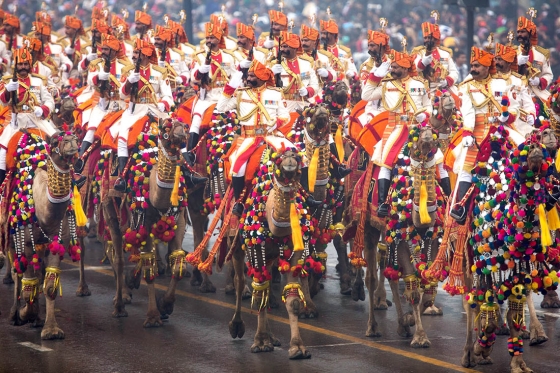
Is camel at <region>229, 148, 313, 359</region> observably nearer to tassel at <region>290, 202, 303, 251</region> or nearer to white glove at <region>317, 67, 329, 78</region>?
tassel at <region>290, 202, 303, 251</region>

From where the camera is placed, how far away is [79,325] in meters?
14.8

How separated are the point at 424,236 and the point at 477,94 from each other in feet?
5.81

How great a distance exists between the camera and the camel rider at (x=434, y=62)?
17641 mm

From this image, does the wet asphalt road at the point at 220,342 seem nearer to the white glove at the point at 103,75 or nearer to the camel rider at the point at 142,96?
the camel rider at the point at 142,96

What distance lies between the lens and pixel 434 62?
62.0ft

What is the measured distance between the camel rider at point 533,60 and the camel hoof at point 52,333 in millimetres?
7322

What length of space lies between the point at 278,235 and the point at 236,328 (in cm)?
139

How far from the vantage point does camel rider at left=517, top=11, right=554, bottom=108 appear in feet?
56.1

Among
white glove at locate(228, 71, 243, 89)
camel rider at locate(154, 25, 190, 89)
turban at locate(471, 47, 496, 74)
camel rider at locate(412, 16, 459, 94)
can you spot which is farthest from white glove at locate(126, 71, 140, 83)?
turban at locate(471, 47, 496, 74)

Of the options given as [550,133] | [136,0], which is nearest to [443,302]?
[550,133]

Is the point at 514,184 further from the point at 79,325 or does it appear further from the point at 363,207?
the point at 79,325

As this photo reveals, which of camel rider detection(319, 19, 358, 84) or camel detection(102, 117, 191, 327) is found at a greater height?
camel rider detection(319, 19, 358, 84)

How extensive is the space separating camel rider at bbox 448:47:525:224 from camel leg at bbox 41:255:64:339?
4.77m

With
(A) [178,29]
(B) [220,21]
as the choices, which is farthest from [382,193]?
(A) [178,29]
